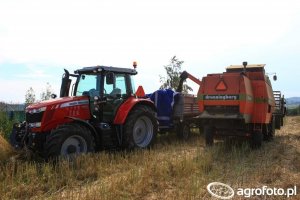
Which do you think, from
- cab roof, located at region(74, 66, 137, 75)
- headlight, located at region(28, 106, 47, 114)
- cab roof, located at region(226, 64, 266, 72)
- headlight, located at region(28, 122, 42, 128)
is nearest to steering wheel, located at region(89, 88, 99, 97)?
cab roof, located at region(74, 66, 137, 75)

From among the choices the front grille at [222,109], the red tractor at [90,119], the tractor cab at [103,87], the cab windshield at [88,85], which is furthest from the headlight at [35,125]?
the front grille at [222,109]

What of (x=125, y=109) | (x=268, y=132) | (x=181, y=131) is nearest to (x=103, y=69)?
(x=125, y=109)

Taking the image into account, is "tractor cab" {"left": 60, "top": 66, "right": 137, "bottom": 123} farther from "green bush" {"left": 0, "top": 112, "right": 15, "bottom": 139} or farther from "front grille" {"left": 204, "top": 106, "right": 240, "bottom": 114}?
"front grille" {"left": 204, "top": 106, "right": 240, "bottom": 114}

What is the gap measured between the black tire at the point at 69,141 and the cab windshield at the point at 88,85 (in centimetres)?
120

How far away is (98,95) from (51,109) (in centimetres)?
136

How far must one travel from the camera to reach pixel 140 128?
1030cm

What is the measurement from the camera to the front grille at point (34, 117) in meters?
8.17

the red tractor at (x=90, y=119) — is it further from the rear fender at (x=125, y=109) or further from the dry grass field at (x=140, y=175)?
the dry grass field at (x=140, y=175)

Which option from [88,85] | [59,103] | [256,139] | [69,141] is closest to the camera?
[69,141]

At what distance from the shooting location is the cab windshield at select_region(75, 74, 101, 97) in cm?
930

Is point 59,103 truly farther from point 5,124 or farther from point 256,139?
point 256,139

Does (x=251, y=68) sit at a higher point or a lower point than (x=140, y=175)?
higher

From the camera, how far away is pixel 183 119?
1264cm

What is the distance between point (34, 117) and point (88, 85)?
1.75 m
